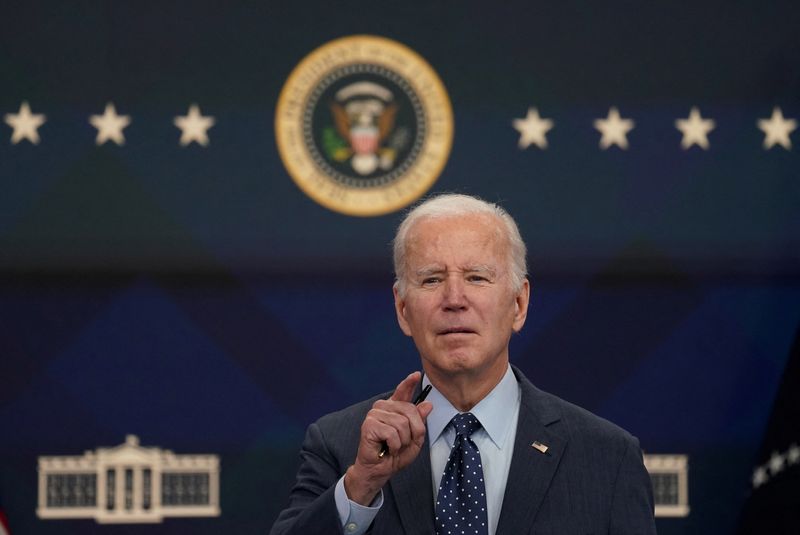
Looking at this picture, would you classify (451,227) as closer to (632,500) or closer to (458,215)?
(458,215)

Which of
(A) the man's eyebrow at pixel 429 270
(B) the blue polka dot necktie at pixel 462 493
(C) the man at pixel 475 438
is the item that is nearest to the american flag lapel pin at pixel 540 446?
(C) the man at pixel 475 438

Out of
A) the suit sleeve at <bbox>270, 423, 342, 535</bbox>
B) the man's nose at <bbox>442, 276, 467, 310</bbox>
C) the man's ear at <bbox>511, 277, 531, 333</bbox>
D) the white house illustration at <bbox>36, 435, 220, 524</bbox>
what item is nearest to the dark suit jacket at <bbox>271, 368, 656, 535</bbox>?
the suit sleeve at <bbox>270, 423, 342, 535</bbox>

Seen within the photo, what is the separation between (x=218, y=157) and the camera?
3.91 meters

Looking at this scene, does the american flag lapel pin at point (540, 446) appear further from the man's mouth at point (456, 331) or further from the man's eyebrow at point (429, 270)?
the man's eyebrow at point (429, 270)

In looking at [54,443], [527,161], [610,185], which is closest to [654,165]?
[610,185]

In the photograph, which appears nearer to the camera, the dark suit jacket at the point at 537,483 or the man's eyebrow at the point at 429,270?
the dark suit jacket at the point at 537,483

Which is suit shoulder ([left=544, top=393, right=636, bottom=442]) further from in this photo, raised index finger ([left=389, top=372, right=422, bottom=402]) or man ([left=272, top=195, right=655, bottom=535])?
raised index finger ([left=389, top=372, right=422, bottom=402])

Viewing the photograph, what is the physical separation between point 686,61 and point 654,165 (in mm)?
374

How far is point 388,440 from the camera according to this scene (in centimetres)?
189

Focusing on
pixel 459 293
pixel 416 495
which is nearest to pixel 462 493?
pixel 416 495

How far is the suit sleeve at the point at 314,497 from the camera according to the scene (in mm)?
1999

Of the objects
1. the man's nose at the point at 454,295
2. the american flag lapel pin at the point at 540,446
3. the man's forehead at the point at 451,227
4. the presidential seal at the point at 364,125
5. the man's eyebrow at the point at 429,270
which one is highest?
the presidential seal at the point at 364,125

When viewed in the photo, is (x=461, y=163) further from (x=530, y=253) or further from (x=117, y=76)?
(x=117, y=76)

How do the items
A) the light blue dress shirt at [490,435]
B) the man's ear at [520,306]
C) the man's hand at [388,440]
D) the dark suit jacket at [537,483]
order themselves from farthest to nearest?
1. the man's ear at [520,306]
2. the light blue dress shirt at [490,435]
3. the dark suit jacket at [537,483]
4. the man's hand at [388,440]
